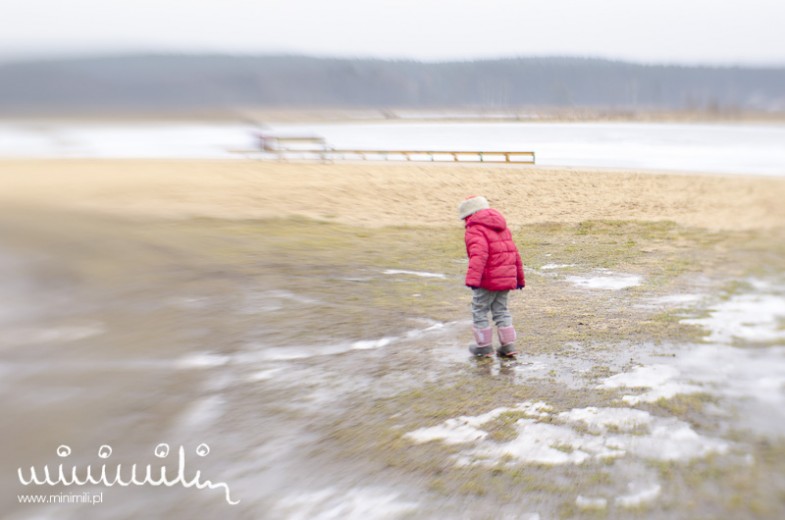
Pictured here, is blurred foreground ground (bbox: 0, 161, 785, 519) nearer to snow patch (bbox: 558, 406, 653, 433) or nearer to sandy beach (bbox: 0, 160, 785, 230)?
snow patch (bbox: 558, 406, 653, 433)

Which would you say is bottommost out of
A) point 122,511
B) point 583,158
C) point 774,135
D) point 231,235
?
point 774,135

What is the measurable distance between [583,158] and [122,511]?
21.8 m

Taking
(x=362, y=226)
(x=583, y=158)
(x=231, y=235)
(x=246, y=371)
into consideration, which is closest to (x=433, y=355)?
(x=246, y=371)

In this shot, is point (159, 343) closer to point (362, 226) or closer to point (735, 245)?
point (362, 226)

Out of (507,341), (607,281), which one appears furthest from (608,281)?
(507,341)

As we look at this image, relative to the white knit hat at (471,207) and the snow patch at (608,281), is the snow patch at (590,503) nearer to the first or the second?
the white knit hat at (471,207)

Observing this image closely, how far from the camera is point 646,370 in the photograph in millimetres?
5738

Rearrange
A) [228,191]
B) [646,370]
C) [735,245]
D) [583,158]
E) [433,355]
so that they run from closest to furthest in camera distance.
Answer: [646,370]
[433,355]
[735,245]
[228,191]
[583,158]

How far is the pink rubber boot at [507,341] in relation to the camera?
20.0 ft

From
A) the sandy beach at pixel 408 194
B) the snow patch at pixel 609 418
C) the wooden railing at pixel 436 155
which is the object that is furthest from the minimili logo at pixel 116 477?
the wooden railing at pixel 436 155

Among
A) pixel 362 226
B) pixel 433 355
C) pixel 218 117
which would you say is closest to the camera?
pixel 433 355

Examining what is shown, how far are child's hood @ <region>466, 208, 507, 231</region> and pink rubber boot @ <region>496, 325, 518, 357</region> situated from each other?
2.67 feet

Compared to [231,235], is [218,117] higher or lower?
higher

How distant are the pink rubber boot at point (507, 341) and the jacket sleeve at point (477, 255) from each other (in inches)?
19.5
